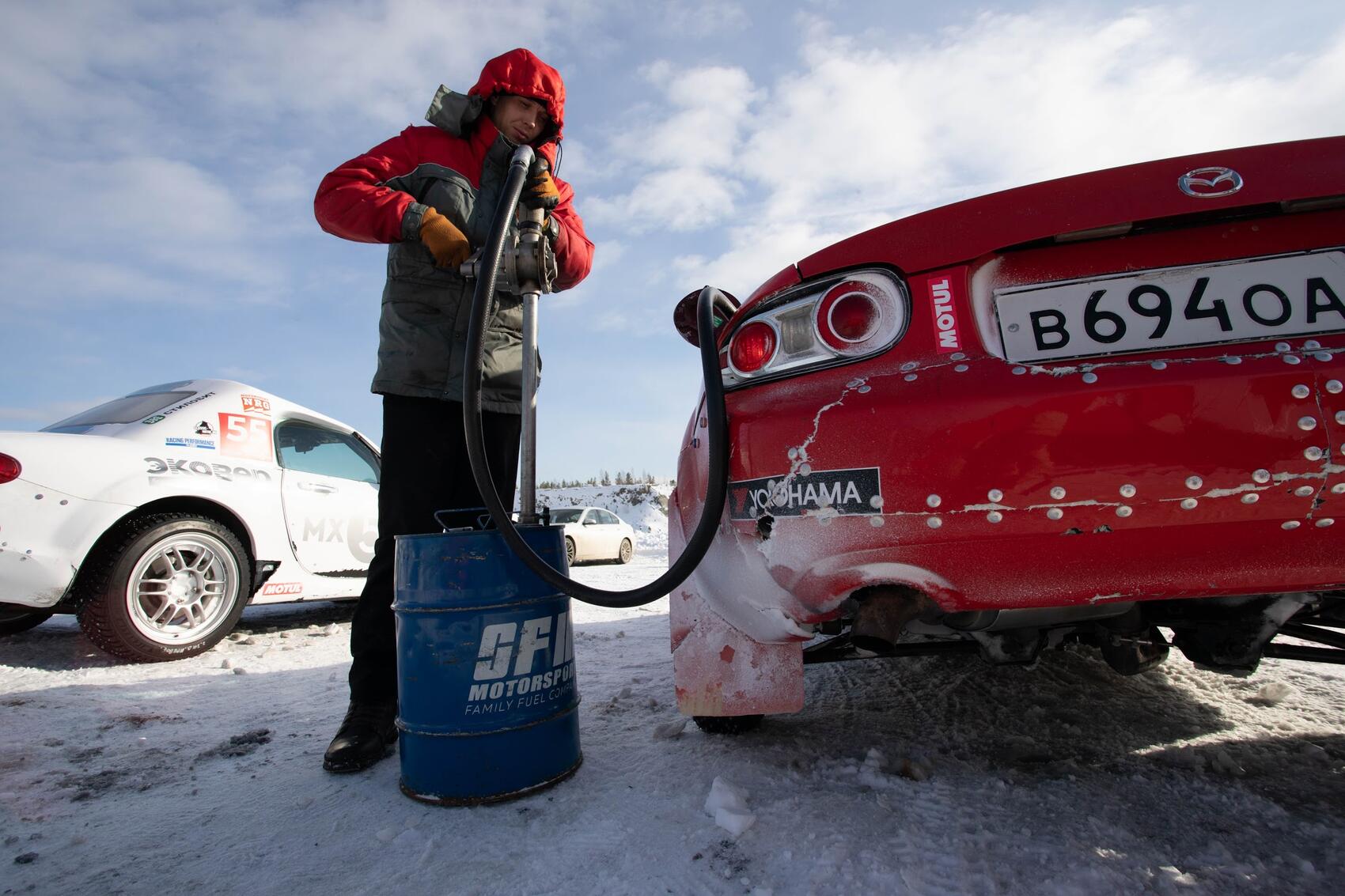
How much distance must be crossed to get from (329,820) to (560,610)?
73 cm

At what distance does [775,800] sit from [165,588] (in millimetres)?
3436

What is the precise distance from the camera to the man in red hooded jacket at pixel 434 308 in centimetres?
223

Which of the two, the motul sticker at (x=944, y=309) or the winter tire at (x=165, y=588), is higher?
the motul sticker at (x=944, y=309)

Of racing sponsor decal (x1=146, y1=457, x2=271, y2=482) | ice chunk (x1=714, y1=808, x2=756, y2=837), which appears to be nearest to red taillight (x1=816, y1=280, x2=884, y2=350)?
ice chunk (x1=714, y1=808, x2=756, y2=837)

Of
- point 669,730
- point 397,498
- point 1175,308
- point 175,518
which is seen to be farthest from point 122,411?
point 1175,308

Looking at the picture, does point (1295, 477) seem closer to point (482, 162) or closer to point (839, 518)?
point (839, 518)

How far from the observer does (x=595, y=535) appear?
40.9 ft

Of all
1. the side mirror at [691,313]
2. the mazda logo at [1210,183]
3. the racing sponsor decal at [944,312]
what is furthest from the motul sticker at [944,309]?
the side mirror at [691,313]

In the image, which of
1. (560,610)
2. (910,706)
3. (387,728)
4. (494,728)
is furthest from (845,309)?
(387,728)

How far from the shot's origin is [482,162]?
2.46 meters

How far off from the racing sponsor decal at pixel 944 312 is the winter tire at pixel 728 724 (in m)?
1.29

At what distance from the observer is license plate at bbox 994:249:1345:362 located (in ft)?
3.84

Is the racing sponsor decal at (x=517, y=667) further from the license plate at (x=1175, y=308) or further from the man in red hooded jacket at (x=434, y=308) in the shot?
the license plate at (x=1175, y=308)

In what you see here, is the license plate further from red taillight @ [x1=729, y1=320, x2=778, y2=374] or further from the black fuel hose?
the black fuel hose
